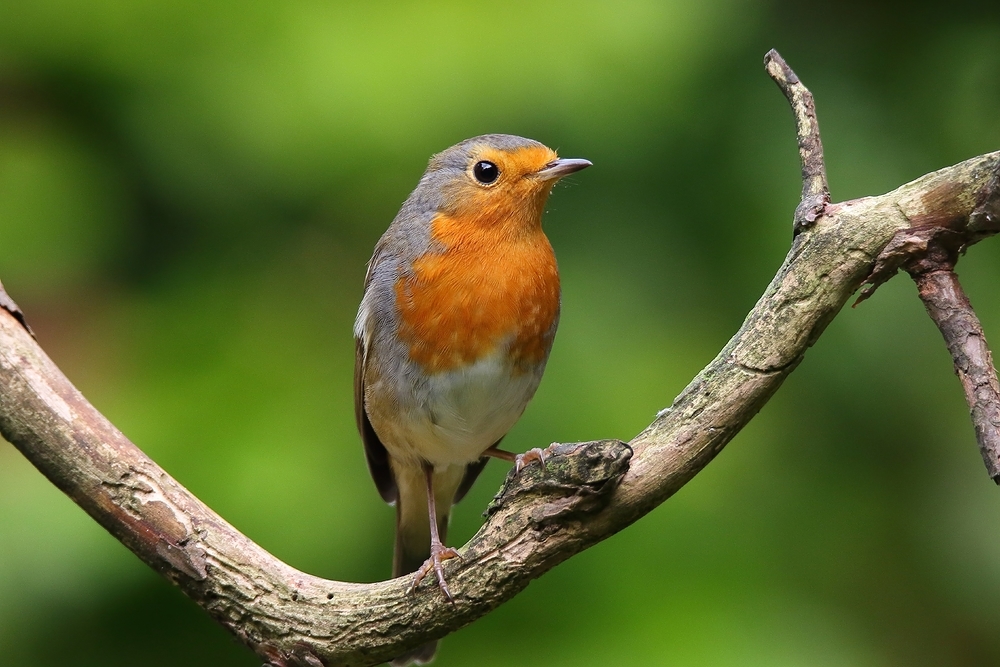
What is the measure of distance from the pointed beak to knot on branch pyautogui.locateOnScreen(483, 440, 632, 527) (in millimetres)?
1194

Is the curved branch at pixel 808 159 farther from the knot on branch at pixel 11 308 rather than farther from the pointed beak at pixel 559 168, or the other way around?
the knot on branch at pixel 11 308

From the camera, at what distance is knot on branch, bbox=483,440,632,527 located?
2.27 meters

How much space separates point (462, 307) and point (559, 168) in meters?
0.56

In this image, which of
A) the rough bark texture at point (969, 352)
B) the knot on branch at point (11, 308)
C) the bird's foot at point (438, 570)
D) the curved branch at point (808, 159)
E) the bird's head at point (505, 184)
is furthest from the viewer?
the bird's head at point (505, 184)

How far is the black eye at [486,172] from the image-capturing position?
11.3 feet

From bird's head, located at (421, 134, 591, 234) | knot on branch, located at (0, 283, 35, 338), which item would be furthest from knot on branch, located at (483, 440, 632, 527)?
knot on branch, located at (0, 283, 35, 338)

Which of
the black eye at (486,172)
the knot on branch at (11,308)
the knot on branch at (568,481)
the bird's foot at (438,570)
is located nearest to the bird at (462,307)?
the black eye at (486,172)

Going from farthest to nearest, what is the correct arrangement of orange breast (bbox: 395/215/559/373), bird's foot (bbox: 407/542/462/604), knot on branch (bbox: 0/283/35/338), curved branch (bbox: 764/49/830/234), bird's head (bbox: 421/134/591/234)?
bird's head (bbox: 421/134/591/234)
orange breast (bbox: 395/215/559/373)
knot on branch (bbox: 0/283/35/338)
bird's foot (bbox: 407/542/462/604)
curved branch (bbox: 764/49/830/234)

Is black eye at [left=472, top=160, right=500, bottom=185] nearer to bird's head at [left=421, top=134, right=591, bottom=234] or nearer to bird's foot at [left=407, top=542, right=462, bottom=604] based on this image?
bird's head at [left=421, top=134, right=591, bottom=234]

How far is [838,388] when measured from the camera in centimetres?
409

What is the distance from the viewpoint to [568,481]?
7.66 feet

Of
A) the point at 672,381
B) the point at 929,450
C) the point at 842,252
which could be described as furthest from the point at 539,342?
the point at 929,450

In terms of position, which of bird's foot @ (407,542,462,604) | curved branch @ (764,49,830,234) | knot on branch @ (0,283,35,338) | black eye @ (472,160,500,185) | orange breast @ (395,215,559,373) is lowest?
bird's foot @ (407,542,462,604)

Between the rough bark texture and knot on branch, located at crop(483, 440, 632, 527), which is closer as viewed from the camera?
the rough bark texture
